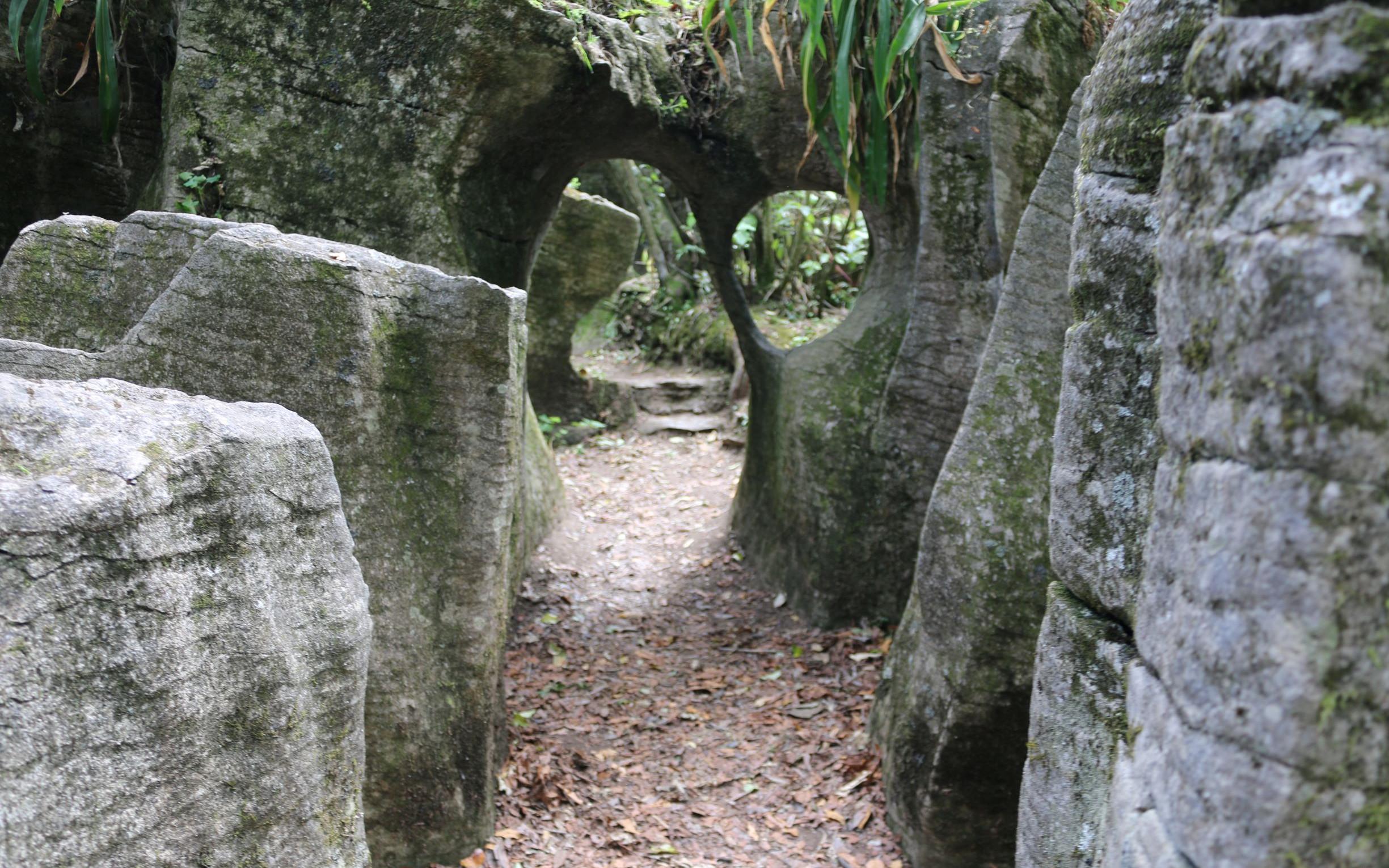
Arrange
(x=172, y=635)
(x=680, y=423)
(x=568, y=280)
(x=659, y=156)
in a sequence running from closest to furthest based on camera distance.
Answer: (x=172, y=635)
(x=659, y=156)
(x=568, y=280)
(x=680, y=423)

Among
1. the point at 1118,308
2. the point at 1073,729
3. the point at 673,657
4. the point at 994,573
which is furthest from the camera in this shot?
the point at 673,657

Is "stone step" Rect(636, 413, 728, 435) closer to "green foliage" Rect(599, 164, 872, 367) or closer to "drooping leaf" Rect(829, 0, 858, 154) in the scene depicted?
"green foliage" Rect(599, 164, 872, 367)

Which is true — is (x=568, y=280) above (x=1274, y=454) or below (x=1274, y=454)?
above

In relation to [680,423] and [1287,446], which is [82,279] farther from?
[680,423]

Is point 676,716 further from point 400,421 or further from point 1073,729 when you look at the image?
point 1073,729

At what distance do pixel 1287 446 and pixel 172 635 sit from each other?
171 cm

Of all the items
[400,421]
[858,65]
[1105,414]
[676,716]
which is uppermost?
[858,65]

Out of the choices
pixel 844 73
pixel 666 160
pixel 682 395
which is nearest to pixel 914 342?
pixel 844 73

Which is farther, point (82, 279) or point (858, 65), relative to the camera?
point (858, 65)

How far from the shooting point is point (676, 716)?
15.8 ft

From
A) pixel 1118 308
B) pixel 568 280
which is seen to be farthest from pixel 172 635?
pixel 568 280

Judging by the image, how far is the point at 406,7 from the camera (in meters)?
4.45

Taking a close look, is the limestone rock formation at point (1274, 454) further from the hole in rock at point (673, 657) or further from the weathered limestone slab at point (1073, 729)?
the hole in rock at point (673, 657)

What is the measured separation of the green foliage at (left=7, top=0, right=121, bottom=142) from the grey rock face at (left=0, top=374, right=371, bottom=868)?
9.85 ft
